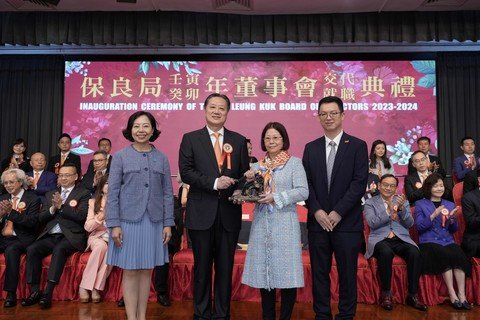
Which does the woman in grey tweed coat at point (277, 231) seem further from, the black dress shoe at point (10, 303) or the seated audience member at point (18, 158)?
the seated audience member at point (18, 158)

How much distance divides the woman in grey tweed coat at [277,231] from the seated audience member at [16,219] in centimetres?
210

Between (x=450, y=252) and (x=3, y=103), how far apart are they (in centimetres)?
661

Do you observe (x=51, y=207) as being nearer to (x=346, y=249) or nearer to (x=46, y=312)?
(x=46, y=312)

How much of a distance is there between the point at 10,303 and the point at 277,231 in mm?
2223

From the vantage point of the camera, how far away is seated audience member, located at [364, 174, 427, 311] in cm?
335

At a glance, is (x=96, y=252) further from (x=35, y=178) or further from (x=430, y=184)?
(x=430, y=184)

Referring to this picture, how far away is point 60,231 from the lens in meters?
3.64

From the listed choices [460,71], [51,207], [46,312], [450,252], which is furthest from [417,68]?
[46,312]

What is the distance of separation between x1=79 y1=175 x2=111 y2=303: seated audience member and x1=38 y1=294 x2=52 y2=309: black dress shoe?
24 cm

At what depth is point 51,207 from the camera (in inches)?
142

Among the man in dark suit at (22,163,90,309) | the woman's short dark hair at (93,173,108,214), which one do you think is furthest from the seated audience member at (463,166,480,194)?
the man in dark suit at (22,163,90,309)

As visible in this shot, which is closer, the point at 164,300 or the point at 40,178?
the point at 164,300

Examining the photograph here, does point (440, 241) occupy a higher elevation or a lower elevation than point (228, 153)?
lower

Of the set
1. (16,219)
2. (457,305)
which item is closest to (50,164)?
(16,219)
